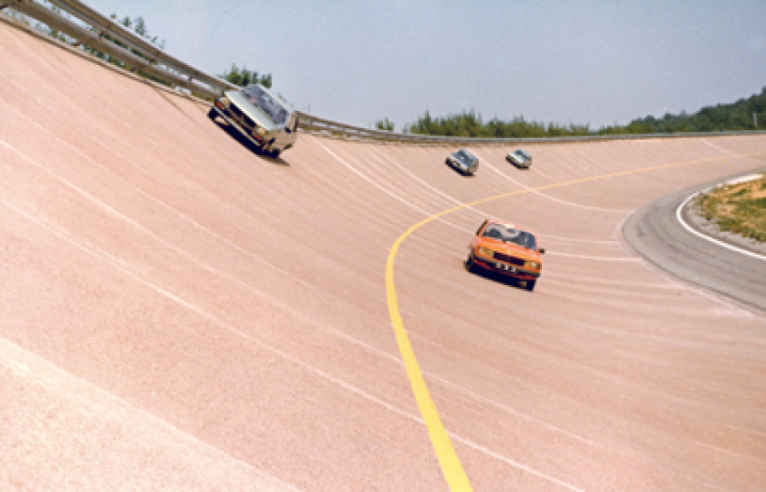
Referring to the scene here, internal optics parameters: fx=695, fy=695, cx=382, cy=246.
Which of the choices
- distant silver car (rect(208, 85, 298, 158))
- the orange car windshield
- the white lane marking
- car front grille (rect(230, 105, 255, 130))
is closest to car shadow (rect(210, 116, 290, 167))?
distant silver car (rect(208, 85, 298, 158))

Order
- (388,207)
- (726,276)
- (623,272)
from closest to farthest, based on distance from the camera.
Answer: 1. (726,276)
2. (623,272)
3. (388,207)

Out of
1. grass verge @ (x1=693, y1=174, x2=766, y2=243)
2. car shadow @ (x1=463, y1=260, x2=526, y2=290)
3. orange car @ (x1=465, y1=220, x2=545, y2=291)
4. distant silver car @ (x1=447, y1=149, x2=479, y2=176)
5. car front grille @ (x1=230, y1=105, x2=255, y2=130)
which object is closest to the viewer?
orange car @ (x1=465, y1=220, x2=545, y2=291)

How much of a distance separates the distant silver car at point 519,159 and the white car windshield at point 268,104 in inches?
1412

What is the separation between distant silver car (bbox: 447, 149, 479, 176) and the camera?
43.4 meters

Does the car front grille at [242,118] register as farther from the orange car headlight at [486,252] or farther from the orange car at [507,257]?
the orange car headlight at [486,252]

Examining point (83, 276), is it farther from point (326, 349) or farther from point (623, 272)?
point (623, 272)

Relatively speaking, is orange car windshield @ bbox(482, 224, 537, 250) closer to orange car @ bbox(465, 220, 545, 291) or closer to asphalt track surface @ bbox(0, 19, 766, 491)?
orange car @ bbox(465, 220, 545, 291)

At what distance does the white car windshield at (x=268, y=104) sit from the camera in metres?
21.6

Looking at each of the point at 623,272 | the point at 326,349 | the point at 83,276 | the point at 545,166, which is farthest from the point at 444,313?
the point at 545,166

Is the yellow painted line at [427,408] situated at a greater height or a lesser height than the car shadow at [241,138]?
lesser

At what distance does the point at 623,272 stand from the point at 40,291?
2069 centimetres

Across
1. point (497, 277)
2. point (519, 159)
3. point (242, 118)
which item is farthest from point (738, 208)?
point (519, 159)

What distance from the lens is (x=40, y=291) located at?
595 centimetres

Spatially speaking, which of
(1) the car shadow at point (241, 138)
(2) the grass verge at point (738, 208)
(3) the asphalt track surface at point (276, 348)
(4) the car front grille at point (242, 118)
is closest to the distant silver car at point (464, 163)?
(2) the grass verge at point (738, 208)
